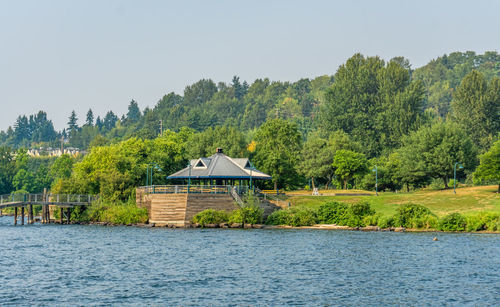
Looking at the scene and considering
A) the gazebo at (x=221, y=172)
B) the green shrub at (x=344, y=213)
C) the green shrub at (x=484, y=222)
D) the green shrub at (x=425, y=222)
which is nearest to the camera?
the green shrub at (x=484, y=222)

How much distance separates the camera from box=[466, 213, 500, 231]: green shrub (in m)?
71.0

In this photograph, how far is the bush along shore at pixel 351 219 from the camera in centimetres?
7306

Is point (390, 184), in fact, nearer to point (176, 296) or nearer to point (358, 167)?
point (358, 167)

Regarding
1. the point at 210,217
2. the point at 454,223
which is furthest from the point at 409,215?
the point at 210,217

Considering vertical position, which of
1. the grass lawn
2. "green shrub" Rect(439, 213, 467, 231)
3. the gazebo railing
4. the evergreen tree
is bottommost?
"green shrub" Rect(439, 213, 467, 231)

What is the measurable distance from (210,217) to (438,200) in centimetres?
3282

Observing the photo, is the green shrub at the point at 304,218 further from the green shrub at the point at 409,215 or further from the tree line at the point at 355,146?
the tree line at the point at 355,146

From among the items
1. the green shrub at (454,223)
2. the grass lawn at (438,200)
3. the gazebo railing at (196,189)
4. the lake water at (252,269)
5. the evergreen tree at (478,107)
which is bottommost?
the lake water at (252,269)

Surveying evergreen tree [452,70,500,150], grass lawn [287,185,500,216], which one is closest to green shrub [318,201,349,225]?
grass lawn [287,185,500,216]

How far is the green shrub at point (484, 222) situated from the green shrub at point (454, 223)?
2.72 ft

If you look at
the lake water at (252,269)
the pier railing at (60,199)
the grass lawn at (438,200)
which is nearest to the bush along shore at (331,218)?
the lake water at (252,269)

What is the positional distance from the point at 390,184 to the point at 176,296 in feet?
→ 288

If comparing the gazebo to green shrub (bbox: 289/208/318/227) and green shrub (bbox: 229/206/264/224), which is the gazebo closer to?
green shrub (bbox: 229/206/264/224)

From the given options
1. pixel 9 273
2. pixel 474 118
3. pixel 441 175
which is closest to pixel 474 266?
pixel 9 273
